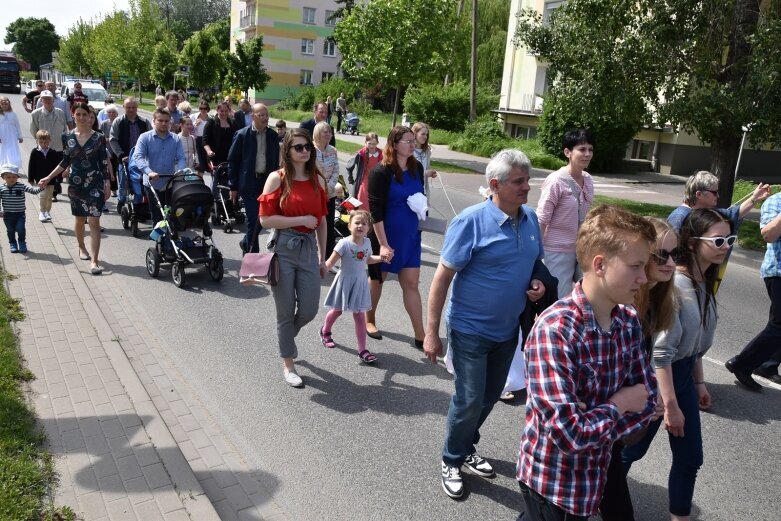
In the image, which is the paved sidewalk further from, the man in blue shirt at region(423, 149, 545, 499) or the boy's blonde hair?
the boy's blonde hair

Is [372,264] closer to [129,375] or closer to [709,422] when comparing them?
[129,375]

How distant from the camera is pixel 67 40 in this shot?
257ft

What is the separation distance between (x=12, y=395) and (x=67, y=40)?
85833 mm

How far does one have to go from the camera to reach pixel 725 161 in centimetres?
1386

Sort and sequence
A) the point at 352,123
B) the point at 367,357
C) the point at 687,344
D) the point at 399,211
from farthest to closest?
the point at 352,123, the point at 399,211, the point at 367,357, the point at 687,344

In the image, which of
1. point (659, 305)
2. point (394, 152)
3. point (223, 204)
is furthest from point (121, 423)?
point (223, 204)

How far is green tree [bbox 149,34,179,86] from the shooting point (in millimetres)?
53719

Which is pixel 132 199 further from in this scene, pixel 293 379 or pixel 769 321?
pixel 769 321

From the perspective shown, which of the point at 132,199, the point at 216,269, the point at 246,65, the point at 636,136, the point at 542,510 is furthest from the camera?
the point at 246,65

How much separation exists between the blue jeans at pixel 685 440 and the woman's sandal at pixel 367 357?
283cm

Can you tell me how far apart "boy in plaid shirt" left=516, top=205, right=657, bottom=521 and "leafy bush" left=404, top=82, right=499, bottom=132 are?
32.3 meters

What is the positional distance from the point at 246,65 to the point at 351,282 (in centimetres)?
4713

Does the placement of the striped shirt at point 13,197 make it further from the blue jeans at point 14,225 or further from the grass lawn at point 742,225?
the grass lawn at point 742,225

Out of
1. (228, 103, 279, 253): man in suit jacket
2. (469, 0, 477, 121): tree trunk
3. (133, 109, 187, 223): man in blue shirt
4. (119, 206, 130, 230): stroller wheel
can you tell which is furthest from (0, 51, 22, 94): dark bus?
(228, 103, 279, 253): man in suit jacket
